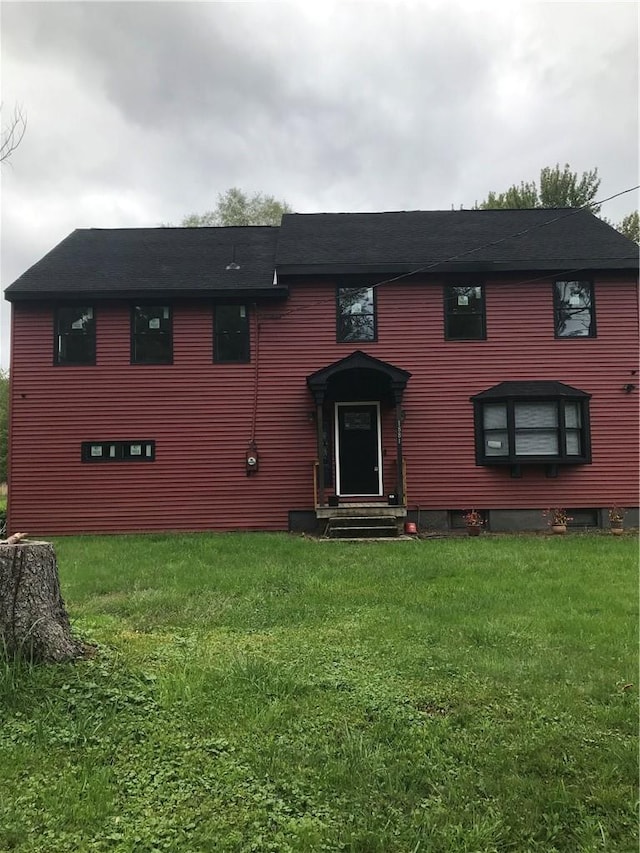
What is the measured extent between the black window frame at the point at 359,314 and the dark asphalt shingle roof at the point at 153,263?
1450 mm

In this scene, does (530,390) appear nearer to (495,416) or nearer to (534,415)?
(534,415)

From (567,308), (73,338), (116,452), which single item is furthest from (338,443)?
(73,338)

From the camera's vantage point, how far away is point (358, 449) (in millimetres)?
11719

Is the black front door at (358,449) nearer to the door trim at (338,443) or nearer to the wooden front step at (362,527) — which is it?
the door trim at (338,443)

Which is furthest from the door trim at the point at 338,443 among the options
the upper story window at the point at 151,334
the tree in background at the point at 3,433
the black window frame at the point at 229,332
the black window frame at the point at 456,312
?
the tree in background at the point at 3,433

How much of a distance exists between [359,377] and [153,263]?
5.39 m

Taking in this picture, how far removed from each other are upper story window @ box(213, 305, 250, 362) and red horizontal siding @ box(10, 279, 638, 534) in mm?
179

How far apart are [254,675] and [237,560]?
413 cm

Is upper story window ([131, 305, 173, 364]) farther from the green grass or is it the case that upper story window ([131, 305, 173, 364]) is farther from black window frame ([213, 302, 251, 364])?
the green grass

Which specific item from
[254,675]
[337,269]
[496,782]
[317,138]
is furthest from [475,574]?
[317,138]

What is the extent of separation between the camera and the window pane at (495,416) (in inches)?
453

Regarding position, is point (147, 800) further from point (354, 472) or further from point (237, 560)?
point (354, 472)

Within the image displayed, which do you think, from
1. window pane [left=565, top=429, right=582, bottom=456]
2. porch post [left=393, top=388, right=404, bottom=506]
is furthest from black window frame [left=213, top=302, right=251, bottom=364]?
window pane [left=565, top=429, right=582, bottom=456]

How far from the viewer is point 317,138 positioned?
16109 millimetres
